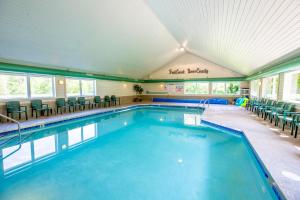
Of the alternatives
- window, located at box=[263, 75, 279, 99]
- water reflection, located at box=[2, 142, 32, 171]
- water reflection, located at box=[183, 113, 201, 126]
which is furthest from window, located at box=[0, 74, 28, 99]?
window, located at box=[263, 75, 279, 99]

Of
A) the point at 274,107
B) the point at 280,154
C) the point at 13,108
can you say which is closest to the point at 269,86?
the point at 274,107

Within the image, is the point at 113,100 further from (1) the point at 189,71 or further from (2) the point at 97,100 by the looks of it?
(1) the point at 189,71

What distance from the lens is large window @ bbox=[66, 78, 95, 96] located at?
8742 mm

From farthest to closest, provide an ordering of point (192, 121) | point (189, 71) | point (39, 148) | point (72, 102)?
point (189, 71), point (72, 102), point (192, 121), point (39, 148)

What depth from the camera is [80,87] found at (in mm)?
9383

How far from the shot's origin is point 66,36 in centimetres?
534

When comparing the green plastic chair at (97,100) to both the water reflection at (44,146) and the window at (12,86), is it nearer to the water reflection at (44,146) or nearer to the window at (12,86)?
the window at (12,86)

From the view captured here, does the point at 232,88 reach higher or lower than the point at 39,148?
higher

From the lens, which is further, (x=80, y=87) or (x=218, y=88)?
(x=218, y=88)

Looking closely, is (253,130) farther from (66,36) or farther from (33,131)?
(33,131)

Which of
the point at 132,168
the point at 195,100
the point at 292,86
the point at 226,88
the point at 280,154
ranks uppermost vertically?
the point at 226,88

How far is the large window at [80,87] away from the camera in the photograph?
8742 mm

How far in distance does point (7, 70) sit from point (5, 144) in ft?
11.5

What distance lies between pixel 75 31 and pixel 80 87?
477 cm
